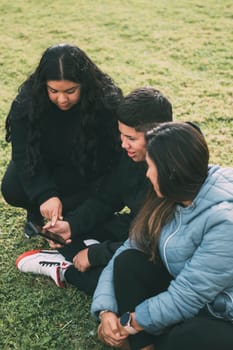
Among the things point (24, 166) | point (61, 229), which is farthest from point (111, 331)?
point (24, 166)

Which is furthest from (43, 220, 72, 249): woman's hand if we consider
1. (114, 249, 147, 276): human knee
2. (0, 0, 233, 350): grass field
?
(114, 249, 147, 276): human knee

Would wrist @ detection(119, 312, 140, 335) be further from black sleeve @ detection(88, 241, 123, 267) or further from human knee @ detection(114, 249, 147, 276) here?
black sleeve @ detection(88, 241, 123, 267)

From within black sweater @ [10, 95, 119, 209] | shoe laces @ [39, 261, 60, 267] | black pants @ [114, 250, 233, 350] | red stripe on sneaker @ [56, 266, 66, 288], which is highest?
black sweater @ [10, 95, 119, 209]

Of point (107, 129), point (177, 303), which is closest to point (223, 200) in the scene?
point (177, 303)

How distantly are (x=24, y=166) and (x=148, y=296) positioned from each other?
1.31m

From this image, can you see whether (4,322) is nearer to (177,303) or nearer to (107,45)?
(177,303)

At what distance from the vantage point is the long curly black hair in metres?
3.08

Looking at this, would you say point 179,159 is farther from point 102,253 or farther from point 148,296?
point 102,253

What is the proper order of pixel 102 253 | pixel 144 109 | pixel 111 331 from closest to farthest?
pixel 111 331
pixel 144 109
pixel 102 253

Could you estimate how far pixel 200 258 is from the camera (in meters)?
2.38

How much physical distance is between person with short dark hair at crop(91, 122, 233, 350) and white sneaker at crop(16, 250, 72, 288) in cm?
72

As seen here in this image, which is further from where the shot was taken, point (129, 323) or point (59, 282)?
point (59, 282)

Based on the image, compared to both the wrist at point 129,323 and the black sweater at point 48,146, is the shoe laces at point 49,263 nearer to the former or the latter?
the black sweater at point 48,146

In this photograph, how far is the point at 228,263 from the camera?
92.4 inches
